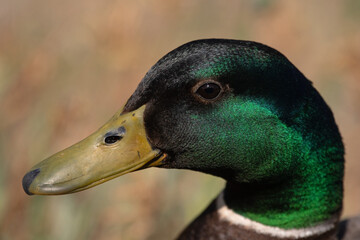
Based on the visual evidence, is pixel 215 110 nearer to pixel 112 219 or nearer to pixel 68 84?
pixel 112 219

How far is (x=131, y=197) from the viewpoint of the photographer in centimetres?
295

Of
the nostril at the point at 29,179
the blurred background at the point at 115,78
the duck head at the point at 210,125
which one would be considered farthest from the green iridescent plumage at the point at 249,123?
the blurred background at the point at 115,78

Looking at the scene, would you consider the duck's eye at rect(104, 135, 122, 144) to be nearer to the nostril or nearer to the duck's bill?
the duck's bill

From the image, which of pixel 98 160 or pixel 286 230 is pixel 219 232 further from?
pixel 98 160

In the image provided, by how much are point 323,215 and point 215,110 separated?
50 cm

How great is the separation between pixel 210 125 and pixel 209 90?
11cm

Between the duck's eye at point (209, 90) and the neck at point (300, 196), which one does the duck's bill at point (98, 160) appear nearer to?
the duck's eye at point (209, 90)

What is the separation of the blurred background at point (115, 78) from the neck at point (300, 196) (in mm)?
1111

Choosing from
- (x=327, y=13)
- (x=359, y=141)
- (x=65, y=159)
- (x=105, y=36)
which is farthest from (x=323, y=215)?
(x=327, y=13)

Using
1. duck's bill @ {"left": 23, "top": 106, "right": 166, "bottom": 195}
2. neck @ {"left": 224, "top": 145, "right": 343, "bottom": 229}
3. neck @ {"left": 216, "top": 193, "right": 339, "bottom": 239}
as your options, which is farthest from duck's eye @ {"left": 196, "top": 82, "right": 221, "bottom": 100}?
neck @ {"left": 216, "top": 193, "right": 339, "bottom": 239}

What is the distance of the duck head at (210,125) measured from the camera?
1.65m

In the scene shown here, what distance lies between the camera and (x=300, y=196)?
71.8 inches

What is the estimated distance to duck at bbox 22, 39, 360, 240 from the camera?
165 centimetres

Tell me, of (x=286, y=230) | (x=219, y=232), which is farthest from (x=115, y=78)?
(x=286, y=230)
